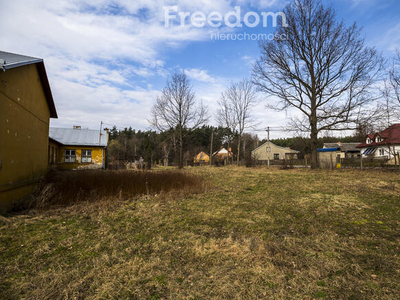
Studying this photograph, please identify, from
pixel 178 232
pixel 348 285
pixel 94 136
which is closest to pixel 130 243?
pixel 178 232

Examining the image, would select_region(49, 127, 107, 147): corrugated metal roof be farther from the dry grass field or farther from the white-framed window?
the dry grass field

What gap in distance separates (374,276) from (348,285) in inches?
20.9

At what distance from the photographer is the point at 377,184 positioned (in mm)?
9461

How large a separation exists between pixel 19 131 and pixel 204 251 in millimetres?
7521

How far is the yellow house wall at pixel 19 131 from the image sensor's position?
6.17 m

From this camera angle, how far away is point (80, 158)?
23953 millimetres

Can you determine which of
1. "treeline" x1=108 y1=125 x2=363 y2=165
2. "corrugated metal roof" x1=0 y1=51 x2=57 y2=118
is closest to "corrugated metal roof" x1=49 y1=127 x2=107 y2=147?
"corrugated metal roof" x1=0 y1=51 x2=57 y2=118

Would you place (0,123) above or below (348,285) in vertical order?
above

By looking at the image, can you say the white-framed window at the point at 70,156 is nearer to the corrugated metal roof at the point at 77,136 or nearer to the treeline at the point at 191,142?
the corrugated metal roof at the point at 77,136

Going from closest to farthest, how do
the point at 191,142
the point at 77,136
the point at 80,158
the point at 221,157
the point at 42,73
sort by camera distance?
1. the point at 42,73
2. the point at 80,158
3. the point at 77,136
4. the point at 221,157
5. the point at 191,142

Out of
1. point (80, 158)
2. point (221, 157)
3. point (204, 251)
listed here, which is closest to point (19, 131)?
point (204, 251)

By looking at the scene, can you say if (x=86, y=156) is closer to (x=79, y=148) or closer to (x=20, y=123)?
(x=79, y=148)

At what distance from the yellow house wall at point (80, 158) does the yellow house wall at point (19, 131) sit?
14.2m

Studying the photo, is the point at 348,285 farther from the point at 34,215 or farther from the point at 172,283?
the point at 34,215
